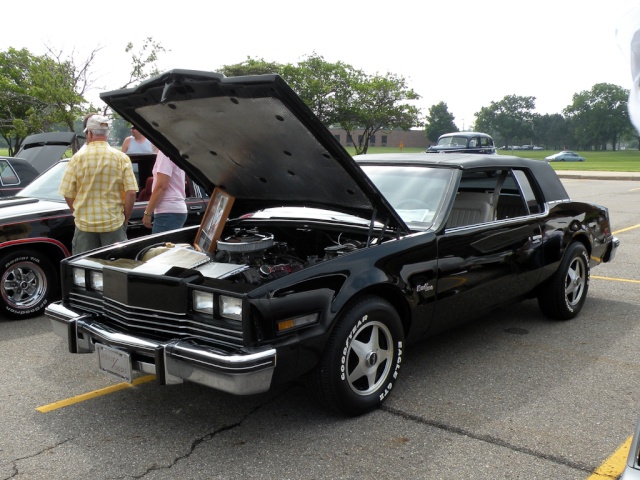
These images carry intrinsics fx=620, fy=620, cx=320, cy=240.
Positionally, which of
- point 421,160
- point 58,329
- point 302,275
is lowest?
point 58,329

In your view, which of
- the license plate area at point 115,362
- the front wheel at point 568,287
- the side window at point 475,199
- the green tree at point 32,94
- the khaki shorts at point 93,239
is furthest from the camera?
the green tree at point 32,94

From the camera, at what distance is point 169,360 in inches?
123

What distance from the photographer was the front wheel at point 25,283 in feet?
18.3

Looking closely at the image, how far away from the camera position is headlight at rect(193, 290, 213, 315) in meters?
3.22

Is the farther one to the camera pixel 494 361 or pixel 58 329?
pixel 494 361

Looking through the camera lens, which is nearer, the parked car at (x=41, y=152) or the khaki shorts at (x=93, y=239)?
the khaki shorts at (x=93, y=239)

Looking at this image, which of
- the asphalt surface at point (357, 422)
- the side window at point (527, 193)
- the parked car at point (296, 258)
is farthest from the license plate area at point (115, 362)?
the side window at point (527, 193)

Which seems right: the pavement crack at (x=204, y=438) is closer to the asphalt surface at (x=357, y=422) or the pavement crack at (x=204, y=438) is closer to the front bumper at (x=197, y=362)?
the asphalt surface at (x=357, y=422)

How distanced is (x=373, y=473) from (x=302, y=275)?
1.03 metres

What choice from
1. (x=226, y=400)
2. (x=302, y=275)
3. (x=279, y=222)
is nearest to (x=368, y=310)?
(x=302, y=275)

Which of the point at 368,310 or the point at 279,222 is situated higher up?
the point at 279,222

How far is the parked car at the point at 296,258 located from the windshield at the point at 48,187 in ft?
7.45

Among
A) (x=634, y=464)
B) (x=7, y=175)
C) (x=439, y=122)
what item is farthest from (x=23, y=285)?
(x=439, y=122)

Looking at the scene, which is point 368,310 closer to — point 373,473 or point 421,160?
point 373,473
